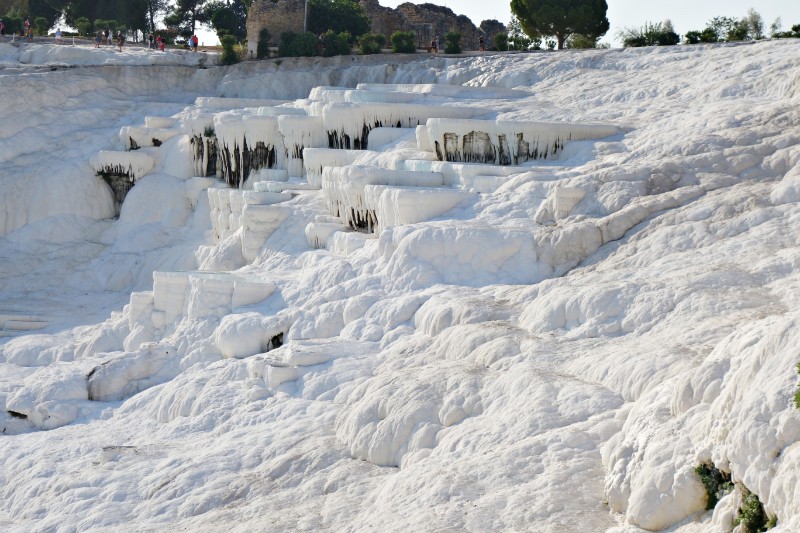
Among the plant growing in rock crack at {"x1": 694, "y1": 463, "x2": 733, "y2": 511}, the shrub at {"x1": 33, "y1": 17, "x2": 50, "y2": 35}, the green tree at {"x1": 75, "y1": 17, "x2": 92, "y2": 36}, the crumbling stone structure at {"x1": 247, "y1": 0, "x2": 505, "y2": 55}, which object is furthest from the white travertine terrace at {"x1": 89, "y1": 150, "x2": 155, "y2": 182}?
the plant growing in rock crack at {"x1": 694, "y1": 463, "x2": 733, "y2": 511}

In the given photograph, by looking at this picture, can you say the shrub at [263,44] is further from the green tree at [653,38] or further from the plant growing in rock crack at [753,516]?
the plant growing in rock crack at [753,516]

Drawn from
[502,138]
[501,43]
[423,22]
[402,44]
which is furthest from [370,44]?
[502,138]

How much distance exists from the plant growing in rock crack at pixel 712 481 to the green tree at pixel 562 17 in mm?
26743

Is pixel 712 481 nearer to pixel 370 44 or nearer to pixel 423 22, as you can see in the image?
pixel 370 44

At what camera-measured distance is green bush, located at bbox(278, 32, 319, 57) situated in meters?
34.4

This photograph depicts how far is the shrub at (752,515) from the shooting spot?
820cm

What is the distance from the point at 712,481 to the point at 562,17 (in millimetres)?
26930

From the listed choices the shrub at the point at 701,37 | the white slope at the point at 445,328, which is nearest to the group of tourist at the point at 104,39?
the white slope at the point at 445,328

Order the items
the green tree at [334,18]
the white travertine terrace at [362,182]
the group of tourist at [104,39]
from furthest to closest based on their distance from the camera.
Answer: the green tree at [334,18]
the group of tourist at [104,39]
the white travertine terrace at [362,182]

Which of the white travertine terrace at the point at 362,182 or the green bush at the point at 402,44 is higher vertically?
the green bush at the point at 402,44

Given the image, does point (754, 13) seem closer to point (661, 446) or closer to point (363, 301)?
point (363, 301)

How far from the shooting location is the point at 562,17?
113 feet

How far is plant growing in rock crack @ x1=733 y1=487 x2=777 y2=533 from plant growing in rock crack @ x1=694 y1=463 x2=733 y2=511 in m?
0.45

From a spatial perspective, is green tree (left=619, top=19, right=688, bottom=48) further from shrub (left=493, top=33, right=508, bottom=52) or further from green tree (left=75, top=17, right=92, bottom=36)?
green tree (left=75, top=17, right=92, bottom=36)
